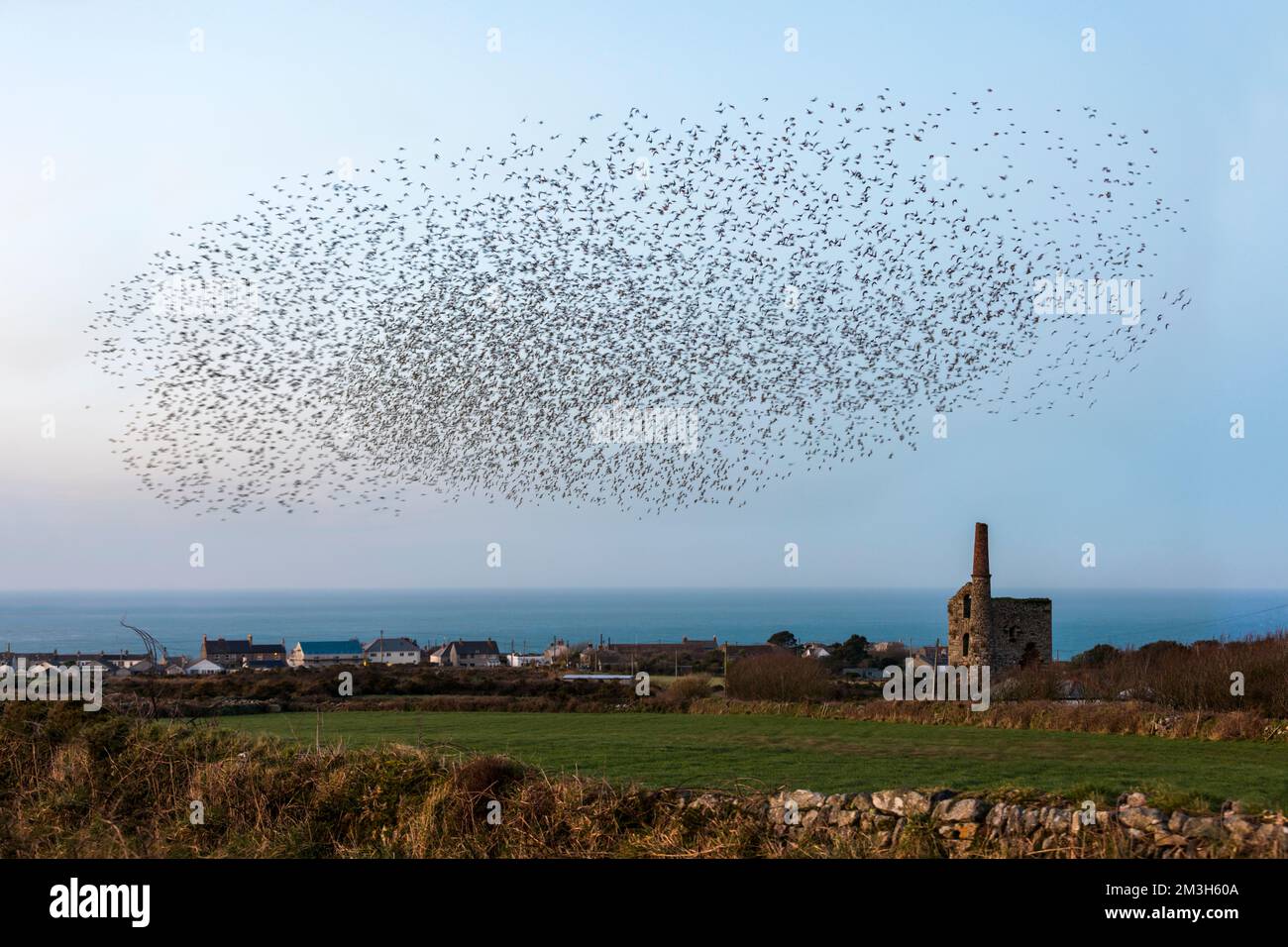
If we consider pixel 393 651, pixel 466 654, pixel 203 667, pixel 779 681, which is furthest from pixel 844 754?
pixel 393 651

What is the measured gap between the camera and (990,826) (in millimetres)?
13570

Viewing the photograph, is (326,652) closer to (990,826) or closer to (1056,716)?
(1056,716)

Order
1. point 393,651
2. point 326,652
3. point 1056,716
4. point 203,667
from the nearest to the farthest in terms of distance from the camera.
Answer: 1. point 1056,716
2. point 203,667
3. point 393,651
4. point 326,652

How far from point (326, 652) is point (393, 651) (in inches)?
247

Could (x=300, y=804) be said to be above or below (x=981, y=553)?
below

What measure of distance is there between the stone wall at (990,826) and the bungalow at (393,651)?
8559 cm

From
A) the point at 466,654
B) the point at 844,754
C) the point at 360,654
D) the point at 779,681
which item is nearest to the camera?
the point at 844,754

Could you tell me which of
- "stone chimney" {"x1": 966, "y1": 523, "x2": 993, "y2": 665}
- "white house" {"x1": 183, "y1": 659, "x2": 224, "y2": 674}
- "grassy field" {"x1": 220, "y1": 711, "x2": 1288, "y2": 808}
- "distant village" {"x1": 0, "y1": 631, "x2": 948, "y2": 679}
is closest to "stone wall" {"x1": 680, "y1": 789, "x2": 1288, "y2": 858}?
"grassy field" {"x1": 220, "y1": 711, "x2": 1288, "y2": 808}

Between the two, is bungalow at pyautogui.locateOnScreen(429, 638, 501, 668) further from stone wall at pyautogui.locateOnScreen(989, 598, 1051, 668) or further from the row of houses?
stone wall at pyautogui.locateOnScreen(989, 598, 1051, 668)

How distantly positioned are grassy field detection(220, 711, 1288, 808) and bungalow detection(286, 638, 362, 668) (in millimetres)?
66469

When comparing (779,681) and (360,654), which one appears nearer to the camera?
(779,681)

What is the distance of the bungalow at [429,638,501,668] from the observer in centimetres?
9519
